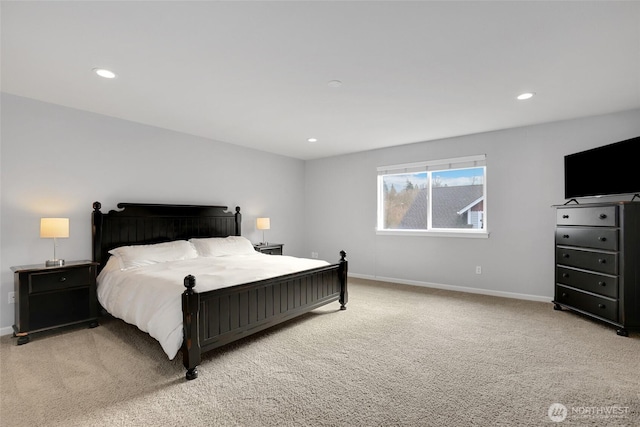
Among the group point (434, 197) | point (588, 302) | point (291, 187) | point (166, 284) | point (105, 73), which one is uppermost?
point (105, 73)

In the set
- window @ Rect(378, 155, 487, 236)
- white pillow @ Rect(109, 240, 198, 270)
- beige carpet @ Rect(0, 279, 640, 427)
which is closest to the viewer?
beige carpet @ Rect(0, 279, 640, 427)

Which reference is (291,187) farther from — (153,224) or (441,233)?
(441,233)

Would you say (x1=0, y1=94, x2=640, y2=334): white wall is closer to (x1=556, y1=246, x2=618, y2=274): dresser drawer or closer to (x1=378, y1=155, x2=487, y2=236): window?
(x1=378, y1=155, x2=487, y2=236): window

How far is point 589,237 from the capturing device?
3.37 m

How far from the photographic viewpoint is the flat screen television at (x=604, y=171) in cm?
311

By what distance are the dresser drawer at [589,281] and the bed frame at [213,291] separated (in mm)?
2698

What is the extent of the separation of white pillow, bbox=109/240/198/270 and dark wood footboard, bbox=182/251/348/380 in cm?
156

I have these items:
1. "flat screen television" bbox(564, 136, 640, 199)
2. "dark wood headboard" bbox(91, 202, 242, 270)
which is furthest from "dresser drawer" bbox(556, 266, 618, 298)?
"dark wood headboard" bbox(91, 202, 242, 270)

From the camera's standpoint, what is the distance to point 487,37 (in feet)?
6.98

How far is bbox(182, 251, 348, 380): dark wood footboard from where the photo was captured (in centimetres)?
233

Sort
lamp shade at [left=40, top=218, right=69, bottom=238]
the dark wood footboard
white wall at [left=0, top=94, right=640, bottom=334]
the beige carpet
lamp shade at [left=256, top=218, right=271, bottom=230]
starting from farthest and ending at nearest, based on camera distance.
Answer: lamp shade at [left=256, top=218, right=271, bottom=230] → white wall at [left=0, top=94, right=640, bottom=334] → lamp shade at [left=40, top=218, right=69, bottom=238] → the dark wood footboard → the beige carpet

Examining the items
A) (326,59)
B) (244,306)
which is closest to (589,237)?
(326,59)

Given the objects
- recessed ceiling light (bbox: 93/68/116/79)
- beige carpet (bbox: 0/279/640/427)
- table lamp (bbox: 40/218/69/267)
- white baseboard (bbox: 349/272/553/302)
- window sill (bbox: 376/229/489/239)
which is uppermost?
recessed ceiling light (bbox: 93/68/116/79)

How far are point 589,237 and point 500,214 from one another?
120 cm
